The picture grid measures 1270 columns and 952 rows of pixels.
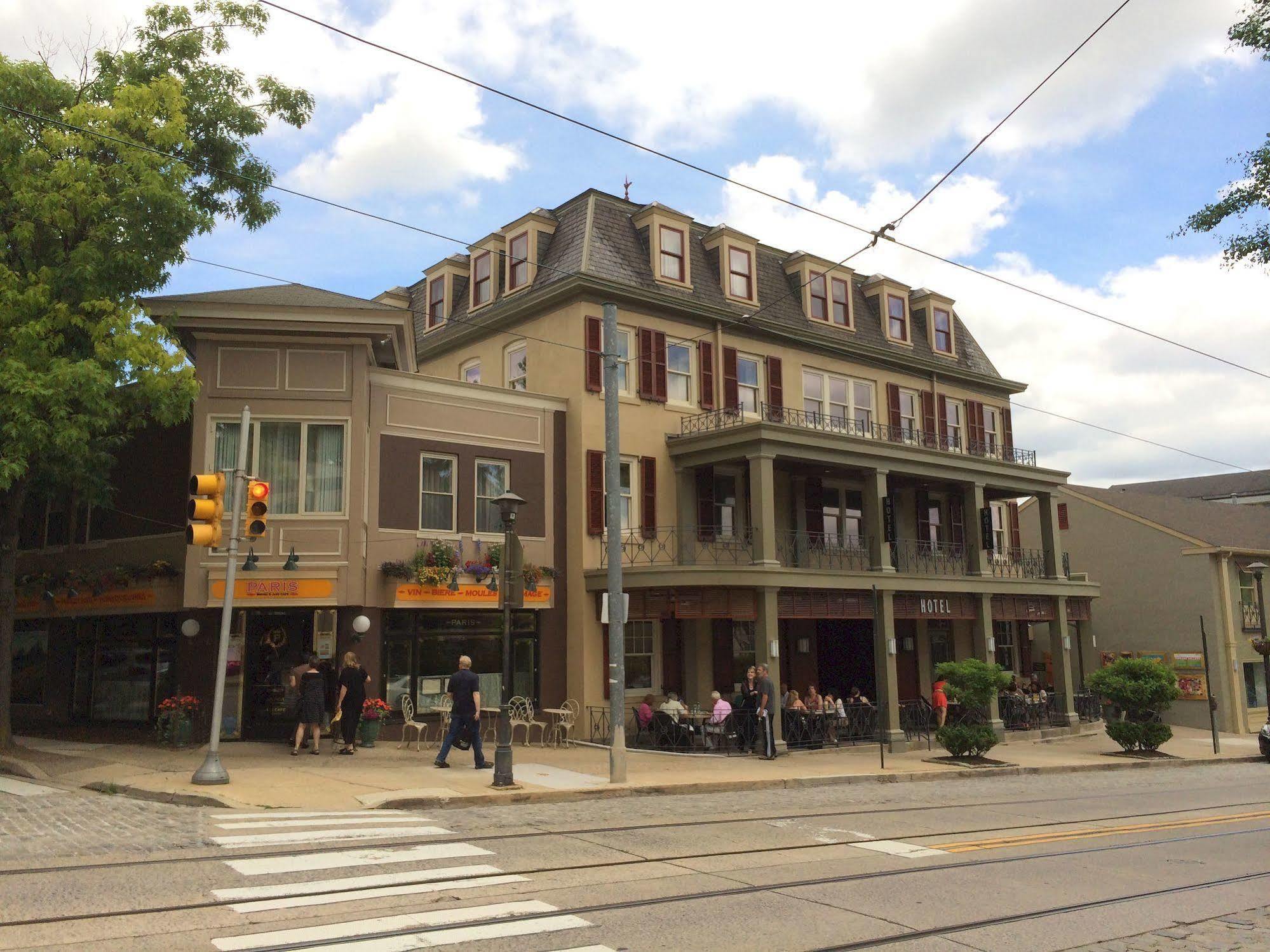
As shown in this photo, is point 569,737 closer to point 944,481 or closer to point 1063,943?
point 944,481

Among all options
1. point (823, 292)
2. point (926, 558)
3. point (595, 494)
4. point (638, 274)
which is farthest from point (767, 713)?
point (823, 292)

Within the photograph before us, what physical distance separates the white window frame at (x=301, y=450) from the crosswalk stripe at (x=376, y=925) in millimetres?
12860

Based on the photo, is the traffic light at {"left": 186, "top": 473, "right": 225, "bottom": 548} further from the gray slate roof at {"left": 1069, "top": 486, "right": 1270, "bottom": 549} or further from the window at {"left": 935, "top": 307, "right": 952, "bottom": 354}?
the gray slate roof at {"left": 1069, "top": 486, "right": 1270, "bottom": 549}

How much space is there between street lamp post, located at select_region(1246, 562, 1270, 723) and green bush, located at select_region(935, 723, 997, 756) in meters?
9.87

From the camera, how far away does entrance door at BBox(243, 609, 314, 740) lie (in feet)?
63.7

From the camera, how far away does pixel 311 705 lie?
56.5 feet

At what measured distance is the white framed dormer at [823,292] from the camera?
1142 inches

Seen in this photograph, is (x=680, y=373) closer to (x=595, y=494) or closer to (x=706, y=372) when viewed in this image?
(x=706, y=372)

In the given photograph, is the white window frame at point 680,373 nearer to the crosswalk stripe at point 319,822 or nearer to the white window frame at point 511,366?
the white window frame at point 511,366

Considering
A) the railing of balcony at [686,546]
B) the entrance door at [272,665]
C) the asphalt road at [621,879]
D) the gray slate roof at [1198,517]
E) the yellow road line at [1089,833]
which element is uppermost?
the gray slate roof at [1198,517]

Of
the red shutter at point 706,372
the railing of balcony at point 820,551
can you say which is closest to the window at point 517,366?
the red shutter at point 706,372

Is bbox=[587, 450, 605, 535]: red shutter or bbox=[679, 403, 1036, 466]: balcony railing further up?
bbox=[679, 403, 1036, 466]: balcony railing

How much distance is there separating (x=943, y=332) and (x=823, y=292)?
19.3ft

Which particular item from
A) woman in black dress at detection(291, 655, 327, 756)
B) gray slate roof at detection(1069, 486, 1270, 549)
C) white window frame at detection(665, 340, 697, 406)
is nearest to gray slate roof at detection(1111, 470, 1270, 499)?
gray slate roof at detection(1069, 486, 1270, 549)
